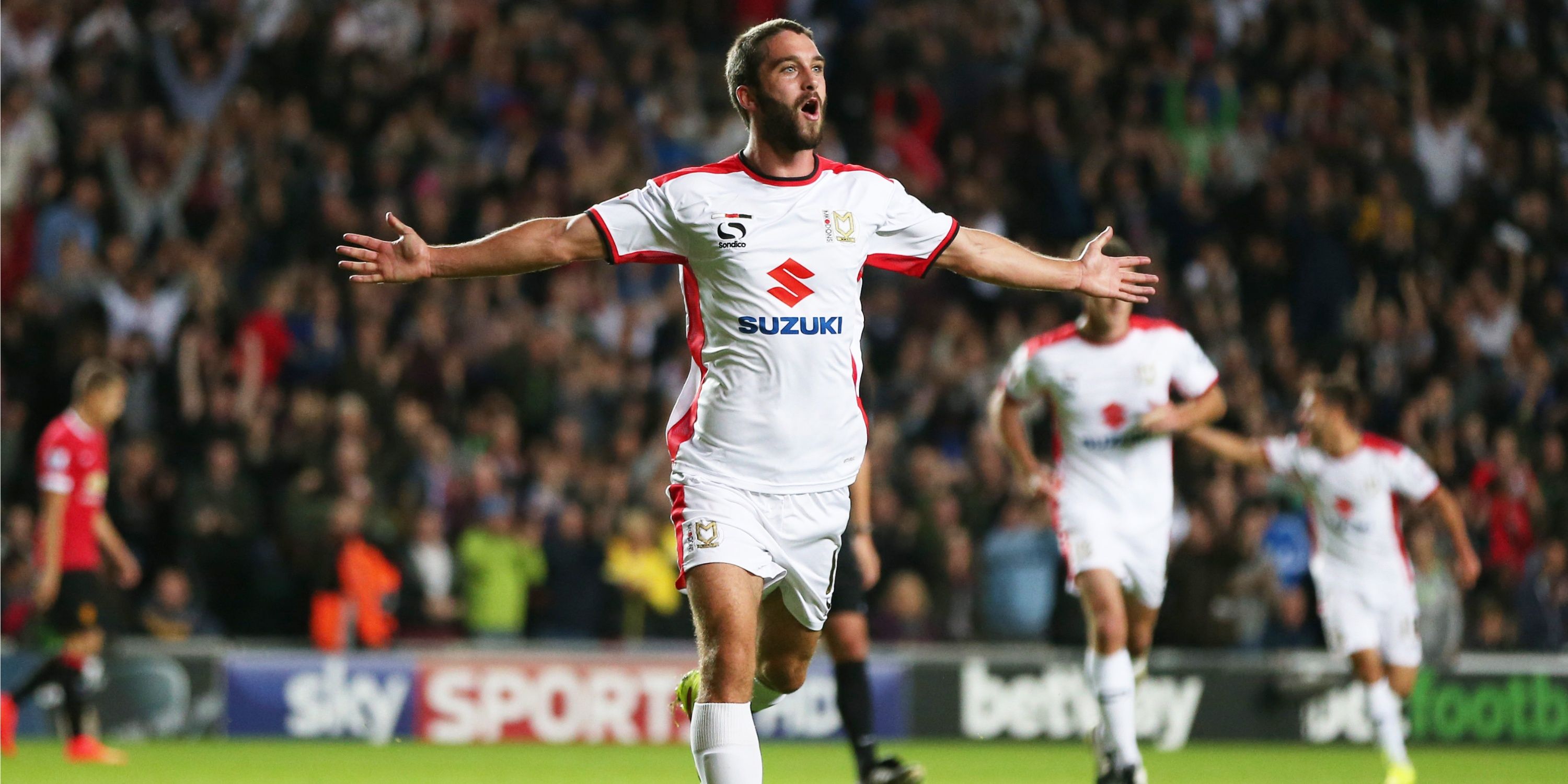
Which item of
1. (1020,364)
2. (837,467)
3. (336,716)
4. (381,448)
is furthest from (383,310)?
(837,467)

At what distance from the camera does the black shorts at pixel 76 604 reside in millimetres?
11273

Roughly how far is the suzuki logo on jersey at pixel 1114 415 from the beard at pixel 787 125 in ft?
12.2

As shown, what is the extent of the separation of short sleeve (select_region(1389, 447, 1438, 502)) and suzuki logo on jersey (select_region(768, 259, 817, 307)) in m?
6.17

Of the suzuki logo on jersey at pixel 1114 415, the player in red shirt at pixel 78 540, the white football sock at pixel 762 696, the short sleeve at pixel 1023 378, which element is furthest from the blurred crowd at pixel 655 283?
the white football sock at pixel 762 696

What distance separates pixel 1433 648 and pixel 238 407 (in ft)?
28.6

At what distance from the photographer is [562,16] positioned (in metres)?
18.3

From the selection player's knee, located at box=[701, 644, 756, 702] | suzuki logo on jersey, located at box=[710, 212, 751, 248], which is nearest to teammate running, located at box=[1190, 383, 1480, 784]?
suzuki logo on jersey, located at box=[710, 212, 751, 248]

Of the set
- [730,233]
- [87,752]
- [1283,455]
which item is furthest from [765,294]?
[87,752]

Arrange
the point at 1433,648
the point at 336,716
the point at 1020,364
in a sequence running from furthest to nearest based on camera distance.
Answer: the point at 1433,648 < the point at 336,716 < the point at 1020,364

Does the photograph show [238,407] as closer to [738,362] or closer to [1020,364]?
[1020,364]

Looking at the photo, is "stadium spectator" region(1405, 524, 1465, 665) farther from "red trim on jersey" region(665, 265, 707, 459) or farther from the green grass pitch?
"red trim on jersey" region(665, 265, 707, 459)

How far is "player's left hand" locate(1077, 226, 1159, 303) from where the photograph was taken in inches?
242

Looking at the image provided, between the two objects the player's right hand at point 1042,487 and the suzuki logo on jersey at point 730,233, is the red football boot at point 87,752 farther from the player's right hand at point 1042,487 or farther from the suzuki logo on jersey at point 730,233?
the suzuki logo on jersey at point 730,233

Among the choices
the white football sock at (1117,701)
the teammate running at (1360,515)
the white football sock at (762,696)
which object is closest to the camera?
the white football sock at (762,696)
